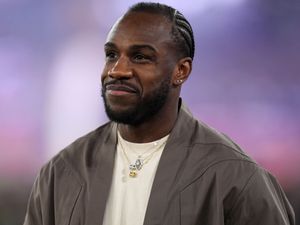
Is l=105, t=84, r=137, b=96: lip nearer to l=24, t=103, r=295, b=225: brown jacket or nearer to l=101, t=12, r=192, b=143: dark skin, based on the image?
l=101, t=12, r=192, b=143: dark skin

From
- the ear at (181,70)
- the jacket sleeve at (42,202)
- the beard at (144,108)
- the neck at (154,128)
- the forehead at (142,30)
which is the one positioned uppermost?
the forehead at (142,30)

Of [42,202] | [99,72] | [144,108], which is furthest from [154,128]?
[99,72]

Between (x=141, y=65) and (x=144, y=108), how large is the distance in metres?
0.08

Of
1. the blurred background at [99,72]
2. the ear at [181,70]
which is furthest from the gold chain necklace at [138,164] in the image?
the blurred background at [99,72]

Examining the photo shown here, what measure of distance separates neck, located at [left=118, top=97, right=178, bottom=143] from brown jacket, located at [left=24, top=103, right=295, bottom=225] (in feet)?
0.07

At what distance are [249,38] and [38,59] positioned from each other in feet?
2.12

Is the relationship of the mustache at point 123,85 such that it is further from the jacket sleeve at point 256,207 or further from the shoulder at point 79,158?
the jacket sleeve at point 256,207

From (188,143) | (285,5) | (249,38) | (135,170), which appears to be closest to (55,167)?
(135,170)

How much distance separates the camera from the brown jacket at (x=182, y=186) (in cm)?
92

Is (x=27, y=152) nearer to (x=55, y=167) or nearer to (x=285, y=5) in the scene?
(x=55, y=167)

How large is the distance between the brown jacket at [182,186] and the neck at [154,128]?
22 mm

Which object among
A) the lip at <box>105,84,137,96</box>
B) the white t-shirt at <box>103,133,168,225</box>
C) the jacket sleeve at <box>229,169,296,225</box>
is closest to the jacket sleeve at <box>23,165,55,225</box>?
the white t-shirt at <box>103,133,168,225</box>

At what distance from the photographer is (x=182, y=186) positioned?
93cm

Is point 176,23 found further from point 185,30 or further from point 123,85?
point 123,85
